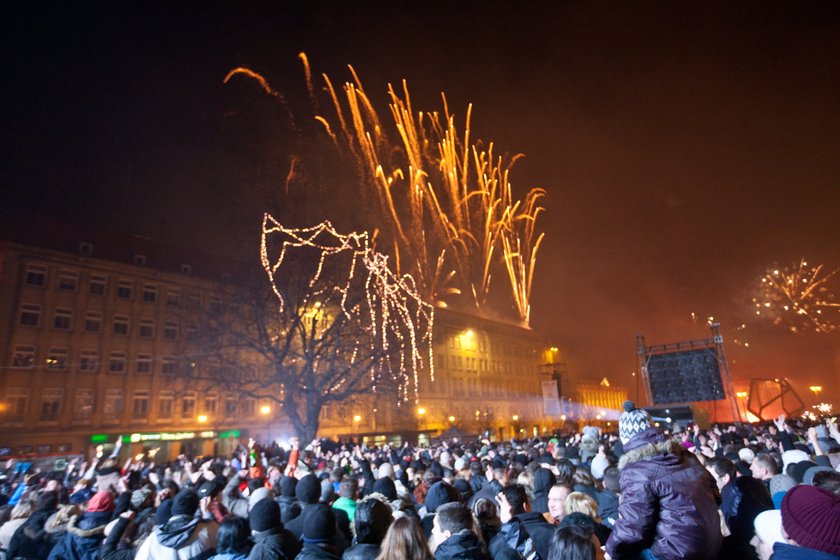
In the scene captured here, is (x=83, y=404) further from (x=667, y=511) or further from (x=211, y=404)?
(x=667, y=511)

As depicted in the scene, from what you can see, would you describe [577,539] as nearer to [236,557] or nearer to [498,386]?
[236,557]

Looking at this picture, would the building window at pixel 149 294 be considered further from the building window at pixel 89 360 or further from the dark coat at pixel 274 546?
the dark coat at pixel 274 546

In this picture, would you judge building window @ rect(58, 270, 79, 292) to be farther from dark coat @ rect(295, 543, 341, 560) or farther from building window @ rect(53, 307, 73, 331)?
dark coat @ rect(295, 543, 341, 560)

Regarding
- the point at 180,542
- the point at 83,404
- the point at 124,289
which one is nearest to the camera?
the point at 180,542

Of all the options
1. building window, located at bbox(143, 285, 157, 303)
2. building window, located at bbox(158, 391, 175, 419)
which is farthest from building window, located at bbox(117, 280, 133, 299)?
building window, located at bbox(158, 391, 175, 419)

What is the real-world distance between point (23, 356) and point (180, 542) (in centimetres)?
4076

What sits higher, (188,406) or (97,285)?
(97,285)

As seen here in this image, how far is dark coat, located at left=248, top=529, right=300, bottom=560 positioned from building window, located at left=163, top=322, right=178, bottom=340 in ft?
149

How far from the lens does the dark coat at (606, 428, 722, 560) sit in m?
3.32

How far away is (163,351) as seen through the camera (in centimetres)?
4412

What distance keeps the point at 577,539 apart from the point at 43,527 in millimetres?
6869

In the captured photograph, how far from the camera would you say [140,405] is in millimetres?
41469

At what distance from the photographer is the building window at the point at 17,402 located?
114 ft

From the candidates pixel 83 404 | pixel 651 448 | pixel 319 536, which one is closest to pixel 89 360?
pixel 83 404
